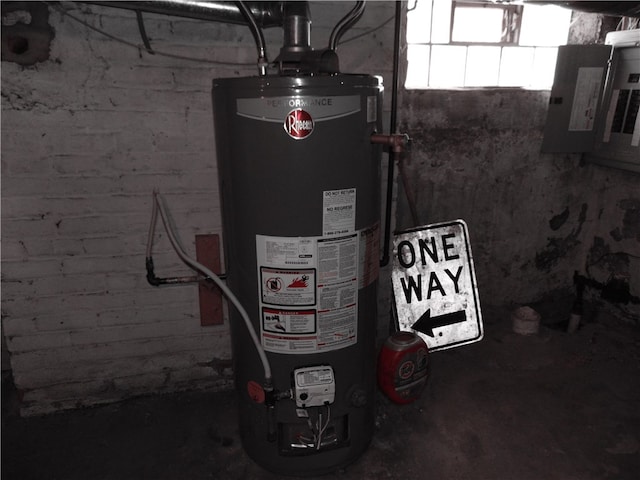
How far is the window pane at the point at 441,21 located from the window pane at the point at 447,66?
0.14 ft

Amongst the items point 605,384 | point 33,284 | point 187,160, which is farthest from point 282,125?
point 605,384

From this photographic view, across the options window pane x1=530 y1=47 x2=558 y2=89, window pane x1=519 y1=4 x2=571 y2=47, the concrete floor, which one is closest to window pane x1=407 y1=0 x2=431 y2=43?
window pane x1=519 y1=4 x2=571 y2=47

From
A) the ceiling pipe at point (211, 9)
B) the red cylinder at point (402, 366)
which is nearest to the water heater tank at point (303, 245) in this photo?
the red cylinder at point (402, 366)

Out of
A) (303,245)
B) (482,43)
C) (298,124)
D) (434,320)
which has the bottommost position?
(434,320)

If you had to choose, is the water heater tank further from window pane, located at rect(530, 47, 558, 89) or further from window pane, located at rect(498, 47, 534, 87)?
window pane, located at rect(530, 47, 558, 89)

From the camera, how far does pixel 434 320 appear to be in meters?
2.40

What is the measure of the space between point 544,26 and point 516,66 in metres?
0.25

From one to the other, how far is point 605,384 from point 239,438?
5.65 feet

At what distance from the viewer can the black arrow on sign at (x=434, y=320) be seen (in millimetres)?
2371

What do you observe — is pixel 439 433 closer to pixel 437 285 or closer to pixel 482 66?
pixel 437 285

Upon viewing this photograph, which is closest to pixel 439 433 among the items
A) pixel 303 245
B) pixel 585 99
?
pixel 303 245

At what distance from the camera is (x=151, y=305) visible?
1985 mm

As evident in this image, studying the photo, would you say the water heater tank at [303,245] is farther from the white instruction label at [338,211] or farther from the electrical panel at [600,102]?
the electrical panel at [600,102]

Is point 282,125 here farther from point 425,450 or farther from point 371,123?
point 425,450
